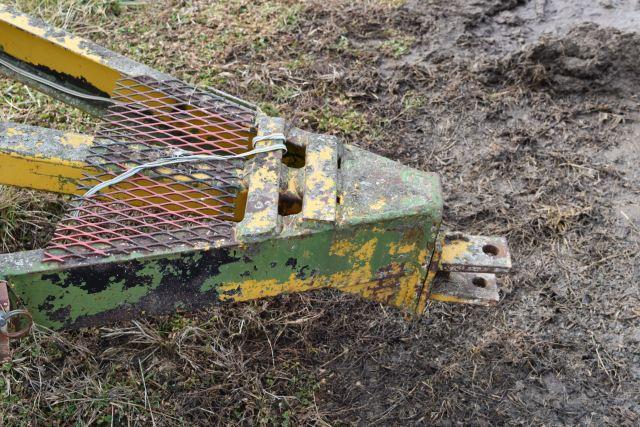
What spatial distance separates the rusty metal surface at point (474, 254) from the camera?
225 cm

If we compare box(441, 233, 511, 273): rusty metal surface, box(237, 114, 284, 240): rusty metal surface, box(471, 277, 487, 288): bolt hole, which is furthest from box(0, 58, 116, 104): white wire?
box(471, 277, 487, 288): bolt hole

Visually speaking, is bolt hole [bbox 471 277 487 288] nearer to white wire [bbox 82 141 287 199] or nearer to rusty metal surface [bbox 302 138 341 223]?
rusty metal surface [bbox 302 138 341 223]

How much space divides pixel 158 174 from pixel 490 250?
1088mm

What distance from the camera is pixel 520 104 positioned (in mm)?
4145

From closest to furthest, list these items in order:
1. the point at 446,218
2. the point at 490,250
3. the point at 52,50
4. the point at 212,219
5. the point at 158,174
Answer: the point at 212,219, the point at 158,174, the point at 490,250, the point at 52,50, the point at 446,218

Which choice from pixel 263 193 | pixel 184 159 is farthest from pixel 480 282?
pixel 184 159

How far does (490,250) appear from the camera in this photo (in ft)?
7.57

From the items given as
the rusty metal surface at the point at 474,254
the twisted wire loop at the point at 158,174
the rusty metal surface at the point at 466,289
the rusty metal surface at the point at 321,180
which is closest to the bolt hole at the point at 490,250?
the rusty metal surface at the point at 474,254

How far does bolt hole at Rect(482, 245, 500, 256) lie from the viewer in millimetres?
2299

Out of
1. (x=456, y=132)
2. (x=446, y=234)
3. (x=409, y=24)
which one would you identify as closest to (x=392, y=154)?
(x=456, y=132)

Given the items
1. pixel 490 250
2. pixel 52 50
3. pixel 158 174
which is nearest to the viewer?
pixel 158 174

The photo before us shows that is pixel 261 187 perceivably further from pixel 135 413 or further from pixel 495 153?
pixel 495 153

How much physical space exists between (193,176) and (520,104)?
8.38 feet

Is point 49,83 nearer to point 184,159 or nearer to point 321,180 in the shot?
point 184,159
